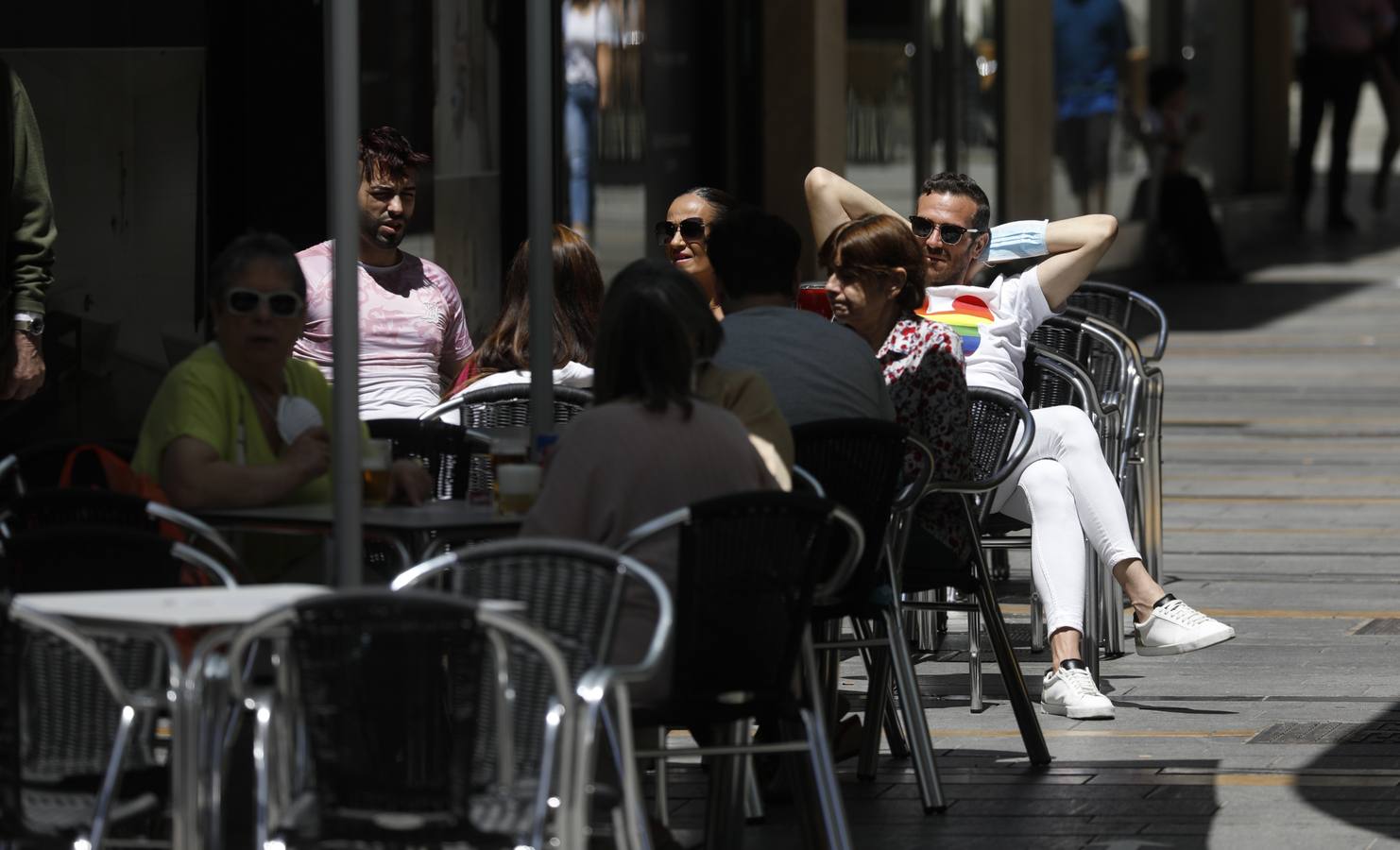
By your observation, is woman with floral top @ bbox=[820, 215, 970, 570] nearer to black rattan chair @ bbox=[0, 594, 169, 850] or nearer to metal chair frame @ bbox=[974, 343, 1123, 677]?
metal chair frame @ bbox=[974, 343, 1123, 677]

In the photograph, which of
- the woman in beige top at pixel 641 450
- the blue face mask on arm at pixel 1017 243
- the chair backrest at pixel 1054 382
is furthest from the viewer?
the blue face mask on arm at pixel 1017 243

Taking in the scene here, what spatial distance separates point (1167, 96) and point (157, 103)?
12796 mm

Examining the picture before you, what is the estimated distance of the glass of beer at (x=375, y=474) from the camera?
206 inches

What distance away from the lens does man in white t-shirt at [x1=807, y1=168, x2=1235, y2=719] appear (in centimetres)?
678

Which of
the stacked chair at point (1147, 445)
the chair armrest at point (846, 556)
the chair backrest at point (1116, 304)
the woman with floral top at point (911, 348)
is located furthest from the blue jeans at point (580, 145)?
the chair armrest at point (846, 556)

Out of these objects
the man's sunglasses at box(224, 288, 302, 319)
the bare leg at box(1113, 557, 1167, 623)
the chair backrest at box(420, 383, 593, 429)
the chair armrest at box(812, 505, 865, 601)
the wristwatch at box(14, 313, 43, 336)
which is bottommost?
the bare leg at box(1113, 557, 1167, 623)

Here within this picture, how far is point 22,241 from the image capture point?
726cm

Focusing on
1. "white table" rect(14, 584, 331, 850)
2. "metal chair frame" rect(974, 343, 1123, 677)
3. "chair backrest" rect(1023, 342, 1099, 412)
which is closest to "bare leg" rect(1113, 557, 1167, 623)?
"metal chair frame" rect(974, 343, 1123, 677)

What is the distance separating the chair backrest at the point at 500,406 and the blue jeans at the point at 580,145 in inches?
238

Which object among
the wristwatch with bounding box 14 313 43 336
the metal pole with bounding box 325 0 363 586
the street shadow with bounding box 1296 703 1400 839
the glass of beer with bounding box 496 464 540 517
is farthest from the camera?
the wristwatch with bounding box 14 313 43 336

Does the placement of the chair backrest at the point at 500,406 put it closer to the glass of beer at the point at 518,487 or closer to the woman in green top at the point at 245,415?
the woman in green top at the point at 245,415

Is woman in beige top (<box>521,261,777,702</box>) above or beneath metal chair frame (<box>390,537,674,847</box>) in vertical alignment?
above

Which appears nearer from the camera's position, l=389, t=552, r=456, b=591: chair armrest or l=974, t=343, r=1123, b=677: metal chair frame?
l=389, t=552, r=456, b=591: chair armrest

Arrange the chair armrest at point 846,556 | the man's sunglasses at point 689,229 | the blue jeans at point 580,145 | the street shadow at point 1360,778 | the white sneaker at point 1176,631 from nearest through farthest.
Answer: the chair armrest at point 846,556
the street shadow at point 1360,778
the white sneaker at point 1176,631
the man's sunglasses at point 689,229
the blue jeans at point 580,145
